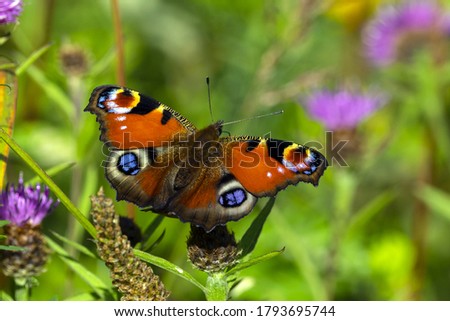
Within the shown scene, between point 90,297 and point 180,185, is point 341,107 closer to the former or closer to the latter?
point 180,185

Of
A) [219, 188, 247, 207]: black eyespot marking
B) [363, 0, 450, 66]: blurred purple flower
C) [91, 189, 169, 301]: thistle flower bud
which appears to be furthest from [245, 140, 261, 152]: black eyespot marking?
[363, 0, 450, 66]: blurred purple flower

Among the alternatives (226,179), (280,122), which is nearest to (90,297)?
(226,179)

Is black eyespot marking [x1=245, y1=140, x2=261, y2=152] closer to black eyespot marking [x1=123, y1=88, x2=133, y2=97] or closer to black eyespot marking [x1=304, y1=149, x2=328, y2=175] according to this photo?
black eyespot marking [x1=304, y1=149, x2=328, y2=175]

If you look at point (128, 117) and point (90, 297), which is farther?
point (128, 117)

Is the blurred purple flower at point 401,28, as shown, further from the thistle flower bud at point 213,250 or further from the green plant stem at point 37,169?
the green plant stem at point 37,169
